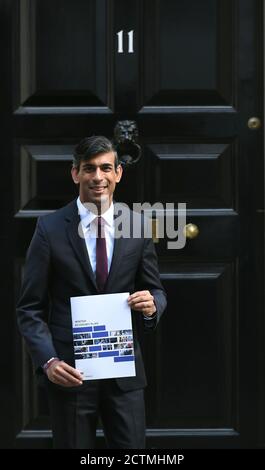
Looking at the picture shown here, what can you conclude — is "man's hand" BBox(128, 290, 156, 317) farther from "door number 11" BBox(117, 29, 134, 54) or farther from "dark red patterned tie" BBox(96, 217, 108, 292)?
"door number 11" BBox(117, 29, 134, 54)

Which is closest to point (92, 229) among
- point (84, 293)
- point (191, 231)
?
point (84, 293)

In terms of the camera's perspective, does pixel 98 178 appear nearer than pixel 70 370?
No

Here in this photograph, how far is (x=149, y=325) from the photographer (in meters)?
3.75

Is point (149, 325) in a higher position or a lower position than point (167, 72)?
lower

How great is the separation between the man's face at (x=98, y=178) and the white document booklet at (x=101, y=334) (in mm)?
383

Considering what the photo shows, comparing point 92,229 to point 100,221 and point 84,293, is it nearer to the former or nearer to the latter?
point 100,221

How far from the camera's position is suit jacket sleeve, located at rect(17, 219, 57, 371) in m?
3.68

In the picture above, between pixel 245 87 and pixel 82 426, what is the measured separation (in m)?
1.93

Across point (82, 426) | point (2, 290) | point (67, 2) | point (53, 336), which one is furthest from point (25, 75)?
point (82, 426)

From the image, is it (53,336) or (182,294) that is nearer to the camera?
(53,336)

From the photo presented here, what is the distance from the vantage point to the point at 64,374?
3.57m

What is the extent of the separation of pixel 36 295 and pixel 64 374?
33 cm

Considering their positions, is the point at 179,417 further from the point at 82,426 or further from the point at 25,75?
the point at 25,75

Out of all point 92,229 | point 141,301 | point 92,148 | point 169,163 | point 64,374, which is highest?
point 92,148
